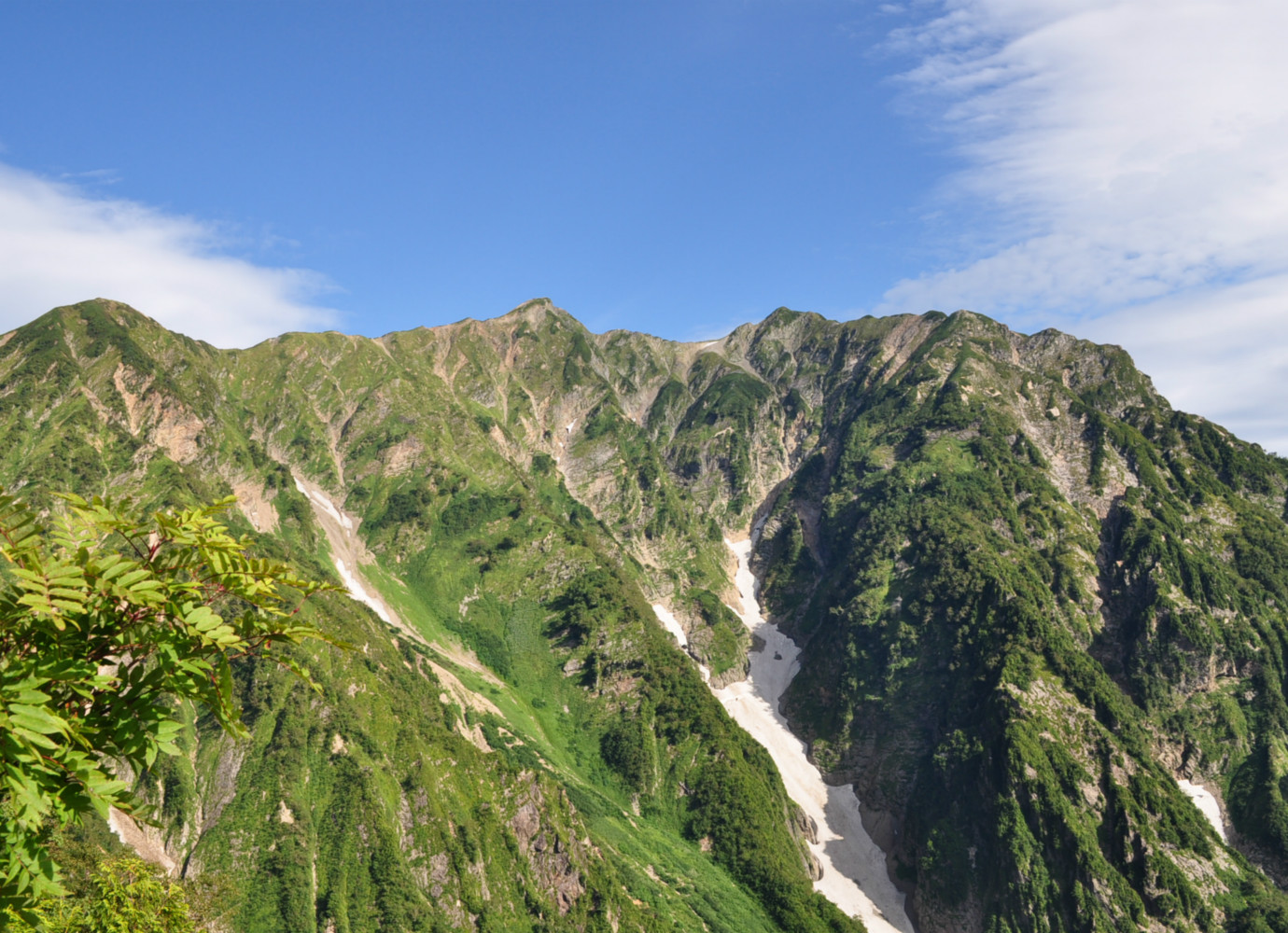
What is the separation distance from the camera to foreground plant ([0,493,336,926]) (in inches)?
200

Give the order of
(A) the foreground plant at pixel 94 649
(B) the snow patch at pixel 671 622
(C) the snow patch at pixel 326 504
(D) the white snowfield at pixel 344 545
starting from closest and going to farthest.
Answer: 1. (A) the foreground plant at pixel 94 649
2. (D) the white snowfield at pixel 344 545
3. (C) the snow patch at pixel 326 504
4. (B) the snow patch at pixel 671 622

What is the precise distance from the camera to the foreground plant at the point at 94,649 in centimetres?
507

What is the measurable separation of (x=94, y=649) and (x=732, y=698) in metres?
176

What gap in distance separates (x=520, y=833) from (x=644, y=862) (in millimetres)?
22552

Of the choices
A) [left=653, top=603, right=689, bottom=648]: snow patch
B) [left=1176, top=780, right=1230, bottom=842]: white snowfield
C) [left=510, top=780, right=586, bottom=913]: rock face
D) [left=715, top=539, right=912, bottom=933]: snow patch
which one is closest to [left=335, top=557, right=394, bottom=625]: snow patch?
[left=510, top=780, right=586, bottom=913]: rock face

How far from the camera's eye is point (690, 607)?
7736 inches

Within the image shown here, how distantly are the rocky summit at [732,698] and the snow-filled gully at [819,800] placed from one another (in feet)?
3.10

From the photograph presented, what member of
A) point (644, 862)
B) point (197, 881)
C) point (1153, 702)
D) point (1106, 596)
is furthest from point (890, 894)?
point (197, 881)

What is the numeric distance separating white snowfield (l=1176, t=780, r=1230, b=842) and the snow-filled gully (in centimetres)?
5251

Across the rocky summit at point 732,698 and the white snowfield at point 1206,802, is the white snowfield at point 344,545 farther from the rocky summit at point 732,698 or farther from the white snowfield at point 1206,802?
the white snowfield at point 1206,802

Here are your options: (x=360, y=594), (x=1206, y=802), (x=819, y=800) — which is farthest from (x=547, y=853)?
(x=1206, y=802)

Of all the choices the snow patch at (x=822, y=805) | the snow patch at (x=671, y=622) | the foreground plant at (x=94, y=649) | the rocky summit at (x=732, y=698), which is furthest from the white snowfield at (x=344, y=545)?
the foreground plant at (x=94, y=649)

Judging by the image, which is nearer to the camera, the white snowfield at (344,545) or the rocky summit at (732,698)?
the rocky summit at (732,698)

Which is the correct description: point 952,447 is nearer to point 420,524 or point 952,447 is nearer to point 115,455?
point 420,524
